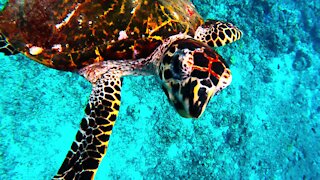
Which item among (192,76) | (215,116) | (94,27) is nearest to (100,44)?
(94,27)

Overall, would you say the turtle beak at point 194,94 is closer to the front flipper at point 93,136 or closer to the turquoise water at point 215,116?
the front flipper at point 93,136

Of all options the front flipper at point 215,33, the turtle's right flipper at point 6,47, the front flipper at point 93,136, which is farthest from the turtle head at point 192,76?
the turtle's right flipper at point 6,47

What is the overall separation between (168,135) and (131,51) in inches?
175

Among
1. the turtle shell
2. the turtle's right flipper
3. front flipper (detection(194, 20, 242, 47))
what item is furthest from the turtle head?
the turtle's right flipper

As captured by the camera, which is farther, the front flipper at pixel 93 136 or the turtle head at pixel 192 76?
the front flipper at pixel 93 136

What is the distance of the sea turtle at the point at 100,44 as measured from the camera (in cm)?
297

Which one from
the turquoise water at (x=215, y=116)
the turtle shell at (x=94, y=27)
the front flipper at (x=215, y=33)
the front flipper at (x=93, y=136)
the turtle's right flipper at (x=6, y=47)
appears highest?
the turtle shell at (x=94, y=27)

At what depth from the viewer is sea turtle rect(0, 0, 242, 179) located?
2.97 meters

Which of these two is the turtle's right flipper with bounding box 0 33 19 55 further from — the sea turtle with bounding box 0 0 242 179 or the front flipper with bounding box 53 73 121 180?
the front flipper with bounding box 53 73 121 180

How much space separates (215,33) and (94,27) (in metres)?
1.76

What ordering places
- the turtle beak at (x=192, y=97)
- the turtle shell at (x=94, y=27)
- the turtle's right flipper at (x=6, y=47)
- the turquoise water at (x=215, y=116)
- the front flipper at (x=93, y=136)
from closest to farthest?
the turtle beak at (x=192, y=97)
the front flipper at (x=93, y=136)
the turtle shell at (x=94, y=27)
the turtle's right flipper at (x=6, y=47)
the turquoise water at (x=215, y=116)

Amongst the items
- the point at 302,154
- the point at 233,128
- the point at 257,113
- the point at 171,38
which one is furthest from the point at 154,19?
the point at 302,154

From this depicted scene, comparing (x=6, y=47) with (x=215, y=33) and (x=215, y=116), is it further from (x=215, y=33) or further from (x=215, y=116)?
(x=215, y=116)

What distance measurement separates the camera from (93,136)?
306cm
